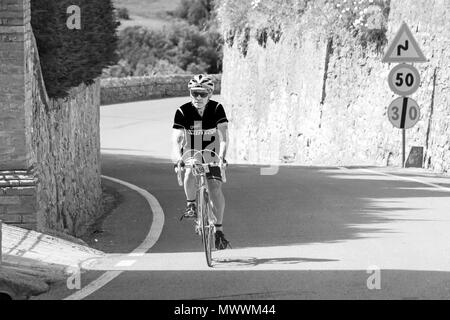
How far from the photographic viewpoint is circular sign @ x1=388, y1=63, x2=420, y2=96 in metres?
24.5

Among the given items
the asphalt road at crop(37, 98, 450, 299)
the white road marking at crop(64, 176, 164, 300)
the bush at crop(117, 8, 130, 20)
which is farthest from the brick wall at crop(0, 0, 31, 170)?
the bush at crop(117, 8, 130, 20)

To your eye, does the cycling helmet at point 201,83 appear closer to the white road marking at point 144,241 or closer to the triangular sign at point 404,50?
the white road marking at point 144,241

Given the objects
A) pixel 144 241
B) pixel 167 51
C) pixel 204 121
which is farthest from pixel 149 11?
pixel 204 121

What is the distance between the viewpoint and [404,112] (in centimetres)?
2500

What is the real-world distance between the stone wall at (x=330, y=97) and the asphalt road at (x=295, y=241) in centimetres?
214

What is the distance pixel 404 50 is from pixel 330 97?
25.4 ft

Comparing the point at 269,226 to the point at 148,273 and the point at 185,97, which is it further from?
the point at 185,97

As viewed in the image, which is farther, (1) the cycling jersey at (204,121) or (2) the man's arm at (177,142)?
(2) the man's arm at (177,142)

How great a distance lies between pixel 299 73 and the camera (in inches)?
1340

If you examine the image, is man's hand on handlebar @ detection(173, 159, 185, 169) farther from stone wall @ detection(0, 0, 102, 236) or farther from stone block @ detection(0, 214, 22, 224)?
stone block @ detection(0, 214, 22, 224)

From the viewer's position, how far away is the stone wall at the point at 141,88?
5641cm

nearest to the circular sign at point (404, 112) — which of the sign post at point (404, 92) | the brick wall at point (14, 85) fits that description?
the sign post at point (404, 92)

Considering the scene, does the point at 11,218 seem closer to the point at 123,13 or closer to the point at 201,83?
the point at 201,83

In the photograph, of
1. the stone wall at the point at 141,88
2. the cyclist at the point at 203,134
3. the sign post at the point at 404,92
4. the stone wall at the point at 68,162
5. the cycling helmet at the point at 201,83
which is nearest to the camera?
the cycling helmet at the point at 201,83
